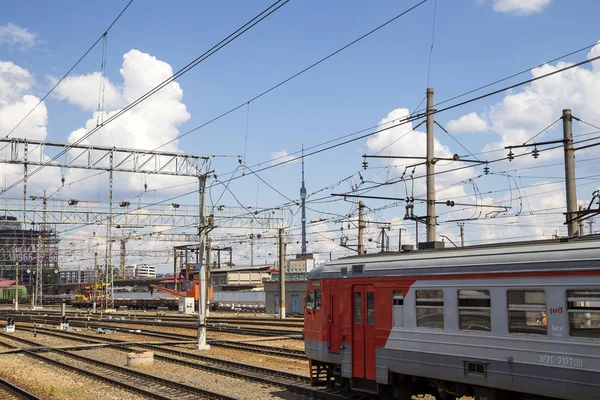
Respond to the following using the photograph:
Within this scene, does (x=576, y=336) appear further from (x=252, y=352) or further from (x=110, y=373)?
(x=252, y=352)

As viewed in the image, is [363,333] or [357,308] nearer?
[363,333]

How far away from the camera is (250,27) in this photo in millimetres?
15469

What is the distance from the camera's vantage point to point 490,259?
38.4 ft

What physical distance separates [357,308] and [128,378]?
364 inches

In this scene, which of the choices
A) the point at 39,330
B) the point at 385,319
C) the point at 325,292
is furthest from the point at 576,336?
the point at 39,330

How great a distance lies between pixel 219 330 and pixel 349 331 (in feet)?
87.7

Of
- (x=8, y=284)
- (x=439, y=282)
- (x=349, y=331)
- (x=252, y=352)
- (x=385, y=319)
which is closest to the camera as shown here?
(x=439, y=282)

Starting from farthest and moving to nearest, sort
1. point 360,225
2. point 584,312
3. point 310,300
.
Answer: point 360,225 < point 310,300 < point 584,312

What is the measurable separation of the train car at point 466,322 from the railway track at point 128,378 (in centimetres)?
364

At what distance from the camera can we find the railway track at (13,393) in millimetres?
16562

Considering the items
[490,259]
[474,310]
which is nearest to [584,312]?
[490,259]

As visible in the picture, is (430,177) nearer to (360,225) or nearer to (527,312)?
(527,312)

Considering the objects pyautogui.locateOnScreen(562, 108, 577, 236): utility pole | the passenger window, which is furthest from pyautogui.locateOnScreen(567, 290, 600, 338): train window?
pyautogui.locateOnScreen(562, 108, 577, 236): utility pole

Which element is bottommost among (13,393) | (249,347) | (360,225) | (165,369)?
(249,347)
